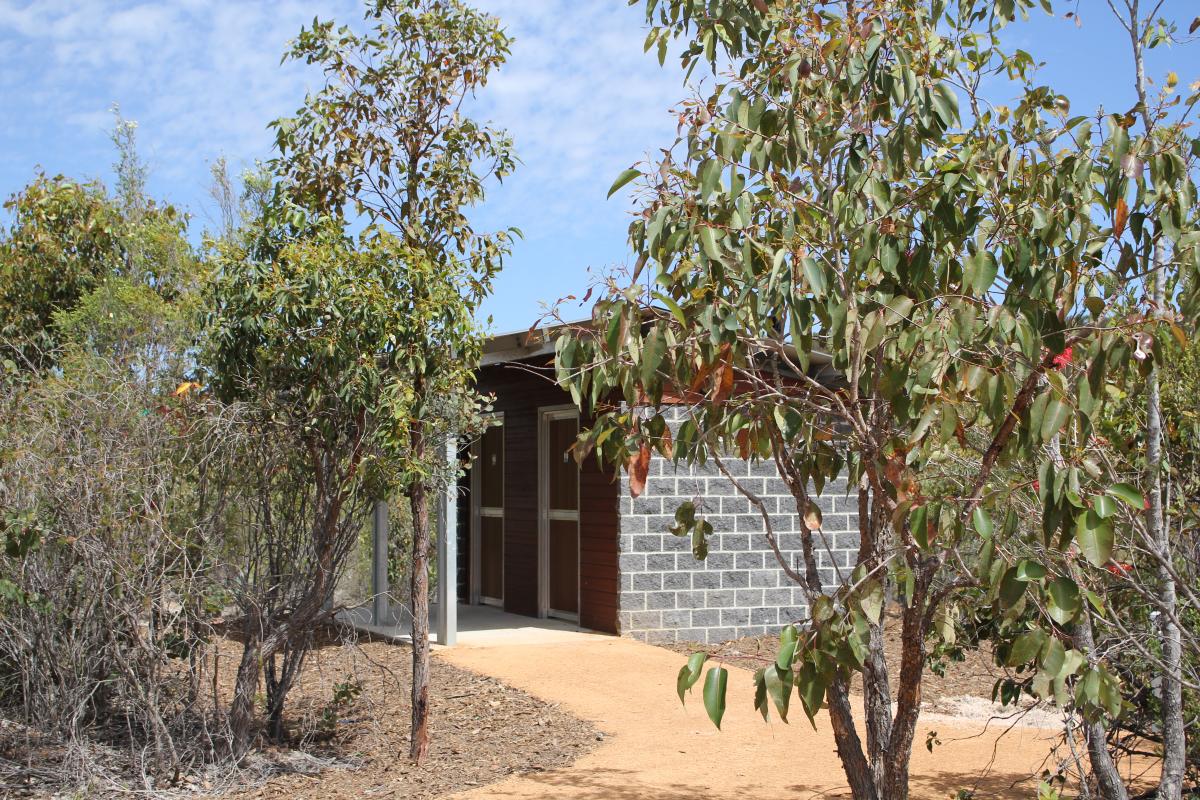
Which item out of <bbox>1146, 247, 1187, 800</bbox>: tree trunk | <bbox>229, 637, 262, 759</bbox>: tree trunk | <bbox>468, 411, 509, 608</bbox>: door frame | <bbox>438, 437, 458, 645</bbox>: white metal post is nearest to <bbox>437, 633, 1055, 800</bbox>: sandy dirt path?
<bbox>438, 437, 458, 645</bbox>: white metal post

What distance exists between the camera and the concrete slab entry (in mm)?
11102

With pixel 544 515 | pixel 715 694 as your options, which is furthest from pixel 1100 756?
pixel 544 515

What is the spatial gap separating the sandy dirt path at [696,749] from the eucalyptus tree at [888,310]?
2.23 metres

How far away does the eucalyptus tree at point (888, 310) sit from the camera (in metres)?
3.05

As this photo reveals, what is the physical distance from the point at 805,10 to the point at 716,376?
67.8 inches

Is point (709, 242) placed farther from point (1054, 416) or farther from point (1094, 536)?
point (1094, 536)

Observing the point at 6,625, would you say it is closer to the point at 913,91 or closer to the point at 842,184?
the point at 842,184

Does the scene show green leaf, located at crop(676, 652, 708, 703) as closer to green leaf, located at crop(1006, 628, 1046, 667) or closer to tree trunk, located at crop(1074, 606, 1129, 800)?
green leaf, located at crop(1006, 628, 1046, 667)

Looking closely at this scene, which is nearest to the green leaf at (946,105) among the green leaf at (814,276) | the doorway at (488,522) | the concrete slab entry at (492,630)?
the green leaf at (814,276)

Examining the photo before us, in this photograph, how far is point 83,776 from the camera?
618 cm

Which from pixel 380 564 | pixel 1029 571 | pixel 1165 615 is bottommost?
pixel 380 564

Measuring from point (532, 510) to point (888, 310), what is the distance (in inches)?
384

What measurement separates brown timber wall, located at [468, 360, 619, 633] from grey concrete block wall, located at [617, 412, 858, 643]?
204 mm

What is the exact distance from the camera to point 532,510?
1289cm
